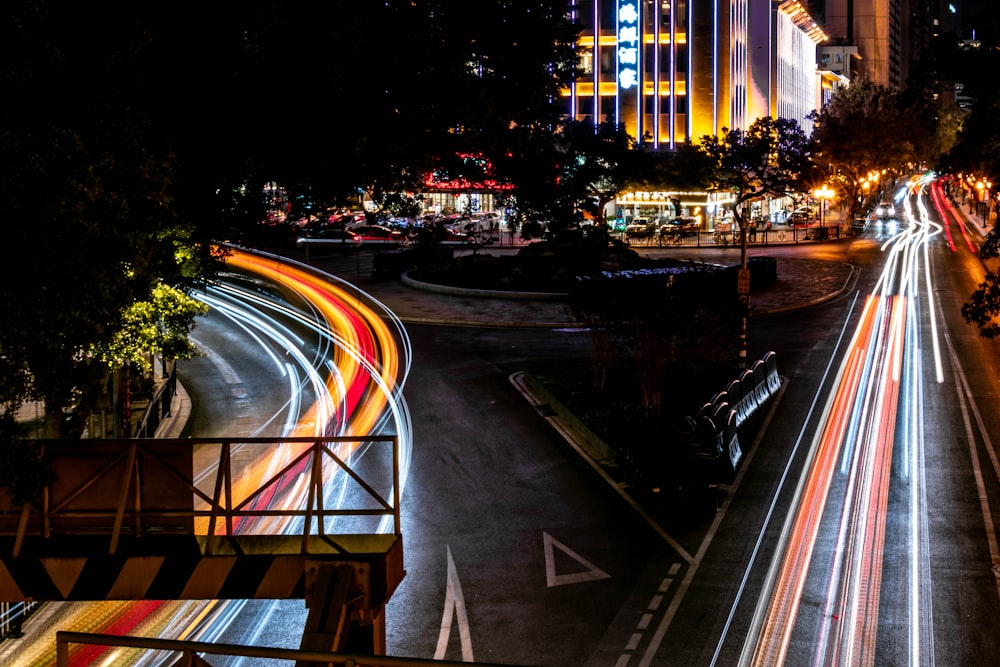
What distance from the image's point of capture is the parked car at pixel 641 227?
69.9 metres

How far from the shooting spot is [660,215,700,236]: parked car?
70.7 meters

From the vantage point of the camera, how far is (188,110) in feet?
53.6

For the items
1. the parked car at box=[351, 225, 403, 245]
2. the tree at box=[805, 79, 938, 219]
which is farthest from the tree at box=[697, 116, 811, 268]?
the parked car at box=[351, 225, 403, 245]

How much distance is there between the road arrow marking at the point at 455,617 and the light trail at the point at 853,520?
312cm

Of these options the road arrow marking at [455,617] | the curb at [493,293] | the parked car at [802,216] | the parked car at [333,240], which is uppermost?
the parked car at [802,216]

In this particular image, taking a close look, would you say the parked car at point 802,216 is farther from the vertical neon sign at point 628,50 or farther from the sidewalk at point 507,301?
the sidewalk at point 507,301

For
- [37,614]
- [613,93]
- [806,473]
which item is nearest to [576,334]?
[806,473]

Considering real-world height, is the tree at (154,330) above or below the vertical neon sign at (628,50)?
below

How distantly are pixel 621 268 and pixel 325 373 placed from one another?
22.0 meters

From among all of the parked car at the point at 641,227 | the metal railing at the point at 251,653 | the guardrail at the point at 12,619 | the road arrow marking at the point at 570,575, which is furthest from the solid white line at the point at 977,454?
the parked car at the point at 641,227

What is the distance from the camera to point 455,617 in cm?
1356

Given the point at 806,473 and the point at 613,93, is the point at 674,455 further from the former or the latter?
the point at 613,93

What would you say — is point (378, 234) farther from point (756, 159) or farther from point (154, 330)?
point (154, 330)

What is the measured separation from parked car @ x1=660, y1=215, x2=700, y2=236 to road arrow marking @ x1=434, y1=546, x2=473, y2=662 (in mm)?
57235
